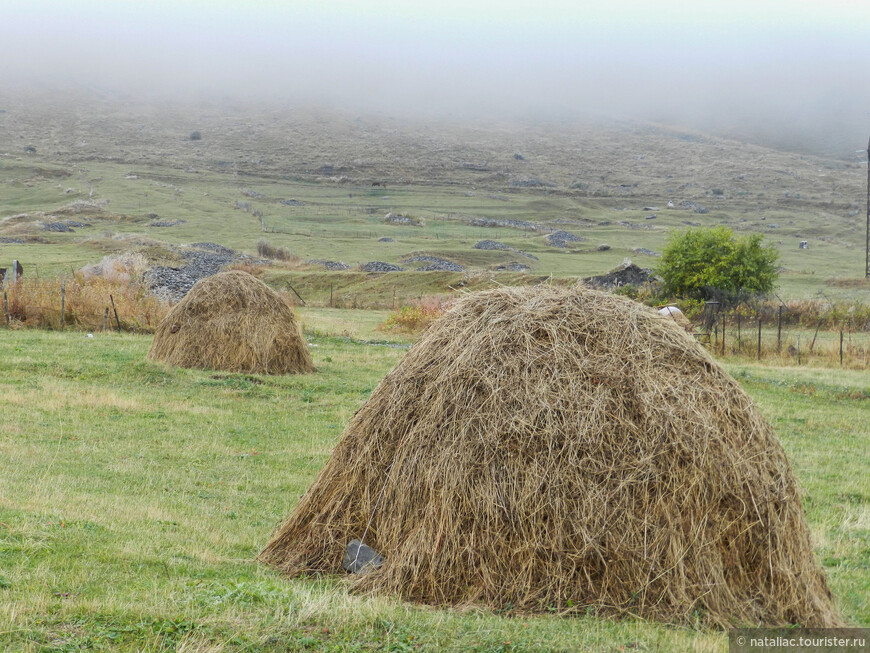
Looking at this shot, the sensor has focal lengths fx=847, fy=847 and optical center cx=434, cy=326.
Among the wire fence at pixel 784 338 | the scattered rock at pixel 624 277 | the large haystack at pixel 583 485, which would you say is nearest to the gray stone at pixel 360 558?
the large haystack at pixel 583 485

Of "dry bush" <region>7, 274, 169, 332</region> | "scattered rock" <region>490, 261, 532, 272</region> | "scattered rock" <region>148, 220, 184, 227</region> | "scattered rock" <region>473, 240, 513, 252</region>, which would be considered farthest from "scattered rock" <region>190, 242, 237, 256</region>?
"dry bush" <region>7, 274, 169, 332</region>

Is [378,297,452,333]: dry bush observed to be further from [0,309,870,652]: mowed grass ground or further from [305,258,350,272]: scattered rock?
[305,258,350,272]: scattered rock

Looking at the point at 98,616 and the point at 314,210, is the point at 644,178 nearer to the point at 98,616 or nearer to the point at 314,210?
the point at 314,210

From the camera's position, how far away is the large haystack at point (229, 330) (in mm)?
21281

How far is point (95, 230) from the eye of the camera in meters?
73.1

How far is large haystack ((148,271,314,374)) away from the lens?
21.3 meters

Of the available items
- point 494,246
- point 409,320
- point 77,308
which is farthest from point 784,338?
point 494,246

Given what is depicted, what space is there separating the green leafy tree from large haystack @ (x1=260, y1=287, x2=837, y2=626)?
35.6m

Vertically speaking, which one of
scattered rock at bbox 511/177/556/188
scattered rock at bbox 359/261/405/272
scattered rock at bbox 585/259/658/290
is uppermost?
scattered rock at bbox 511/177/556/188

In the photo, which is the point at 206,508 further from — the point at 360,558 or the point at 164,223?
the point at 164,223

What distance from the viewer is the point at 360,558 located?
7.31m

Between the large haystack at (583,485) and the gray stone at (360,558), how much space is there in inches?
5.3

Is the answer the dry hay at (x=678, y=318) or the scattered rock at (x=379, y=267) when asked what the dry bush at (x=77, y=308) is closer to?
Result: the dry hay at (x=678, y=318)

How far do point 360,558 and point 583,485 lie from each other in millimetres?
2058
